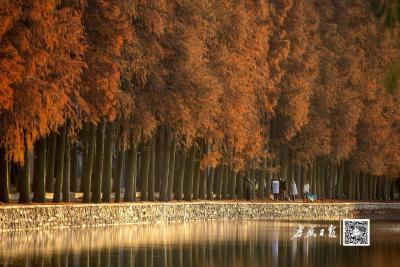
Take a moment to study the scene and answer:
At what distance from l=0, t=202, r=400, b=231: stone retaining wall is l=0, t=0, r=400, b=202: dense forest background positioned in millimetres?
1832

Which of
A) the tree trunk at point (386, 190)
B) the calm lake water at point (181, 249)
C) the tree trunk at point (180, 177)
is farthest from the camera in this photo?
the tree trunk at point (386, 190)

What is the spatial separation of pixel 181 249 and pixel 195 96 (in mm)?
25097

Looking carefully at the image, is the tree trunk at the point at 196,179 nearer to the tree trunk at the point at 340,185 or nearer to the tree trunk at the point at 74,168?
the tree trunk at the point at 74,168

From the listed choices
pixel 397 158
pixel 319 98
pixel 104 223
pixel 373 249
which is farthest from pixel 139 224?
pixel 397 158

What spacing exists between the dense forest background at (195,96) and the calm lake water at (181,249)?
Answer: 15.0 feet

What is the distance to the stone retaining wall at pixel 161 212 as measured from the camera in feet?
152

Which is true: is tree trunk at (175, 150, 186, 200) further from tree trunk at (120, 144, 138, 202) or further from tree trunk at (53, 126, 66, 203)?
tree trunk at (53, 126, 66, 203)

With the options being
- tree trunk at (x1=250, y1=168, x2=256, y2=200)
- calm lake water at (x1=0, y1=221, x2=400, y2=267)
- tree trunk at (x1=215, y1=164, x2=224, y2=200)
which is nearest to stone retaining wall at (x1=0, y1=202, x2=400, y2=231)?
calm lake water at (x1=0, y1=221, x2=400, y2=267)

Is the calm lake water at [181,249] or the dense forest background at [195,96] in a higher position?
the dense forest background at [195,96]

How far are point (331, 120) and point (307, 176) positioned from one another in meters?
9.09

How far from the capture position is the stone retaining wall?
152 ft

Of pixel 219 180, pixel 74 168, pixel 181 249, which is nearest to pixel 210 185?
pixel 219 180

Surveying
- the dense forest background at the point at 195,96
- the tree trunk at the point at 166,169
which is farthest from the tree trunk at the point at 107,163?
→ the tree trunk at the point at 166,169

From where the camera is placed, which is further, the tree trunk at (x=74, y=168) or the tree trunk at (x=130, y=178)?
the tree trunk at (x=74, y=168)
